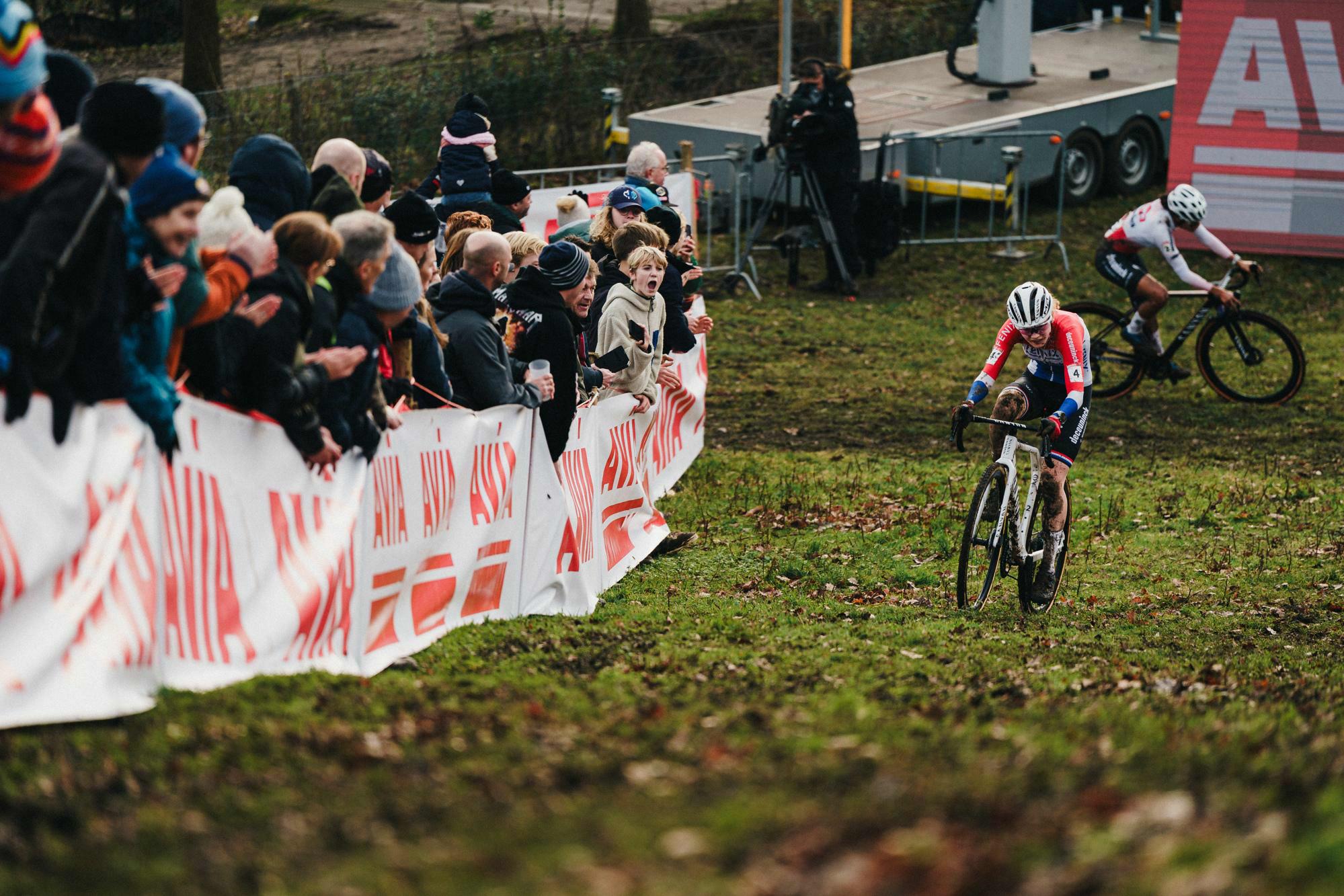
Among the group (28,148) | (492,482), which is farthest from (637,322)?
(28,148)

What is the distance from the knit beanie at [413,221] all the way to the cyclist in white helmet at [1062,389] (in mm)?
3586

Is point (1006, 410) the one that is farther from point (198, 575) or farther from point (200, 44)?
point (200, 44)

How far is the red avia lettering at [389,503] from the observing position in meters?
7.53

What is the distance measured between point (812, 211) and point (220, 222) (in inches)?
562

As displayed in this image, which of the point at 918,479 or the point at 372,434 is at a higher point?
the point at 372,434

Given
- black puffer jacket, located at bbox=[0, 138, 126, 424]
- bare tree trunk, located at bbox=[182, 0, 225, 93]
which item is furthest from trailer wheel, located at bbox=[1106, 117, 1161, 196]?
black puffer jacket, located at bbox=[0, 138, 126, 424]

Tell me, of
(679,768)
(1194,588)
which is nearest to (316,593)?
(679,768)

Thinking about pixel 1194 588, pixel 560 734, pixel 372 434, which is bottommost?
pixel 1194 588

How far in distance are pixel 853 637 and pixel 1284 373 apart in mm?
10031

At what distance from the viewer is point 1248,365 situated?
16297mm

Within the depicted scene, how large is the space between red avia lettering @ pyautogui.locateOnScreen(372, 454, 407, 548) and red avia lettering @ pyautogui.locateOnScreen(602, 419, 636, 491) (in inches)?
109

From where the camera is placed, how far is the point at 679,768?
535 centimetres

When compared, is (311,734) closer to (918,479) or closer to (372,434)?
(372,434)

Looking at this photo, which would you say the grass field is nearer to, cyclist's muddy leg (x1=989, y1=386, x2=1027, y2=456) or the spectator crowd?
cyclist's muddy leg (x1=989, y1=386, x2=1027, y2=456)
